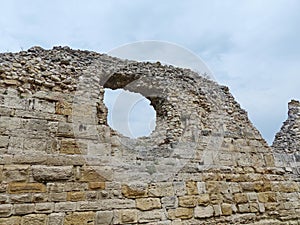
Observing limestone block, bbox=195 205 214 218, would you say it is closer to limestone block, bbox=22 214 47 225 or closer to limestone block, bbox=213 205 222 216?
limestone block, bbox=213 205 222 216

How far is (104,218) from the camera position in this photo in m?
4.00

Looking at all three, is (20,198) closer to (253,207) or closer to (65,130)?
(65,130)

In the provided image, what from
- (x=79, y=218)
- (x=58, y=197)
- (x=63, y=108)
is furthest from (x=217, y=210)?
(x=63, y=108)

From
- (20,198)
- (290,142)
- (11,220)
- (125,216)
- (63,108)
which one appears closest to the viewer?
(11,220)

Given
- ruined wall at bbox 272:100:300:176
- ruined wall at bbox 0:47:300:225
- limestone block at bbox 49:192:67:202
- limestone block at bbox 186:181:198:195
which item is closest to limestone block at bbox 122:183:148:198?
ruined wall at bbox 0:47:300:225

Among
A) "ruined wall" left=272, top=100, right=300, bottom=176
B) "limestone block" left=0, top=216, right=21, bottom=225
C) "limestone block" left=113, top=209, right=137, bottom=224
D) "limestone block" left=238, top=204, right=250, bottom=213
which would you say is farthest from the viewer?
"ruined wall" left=272, top=100, right=300, bottom=176

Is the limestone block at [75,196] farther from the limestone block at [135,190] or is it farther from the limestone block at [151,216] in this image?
the limestone block at [151,216]

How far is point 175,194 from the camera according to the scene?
15.0ft

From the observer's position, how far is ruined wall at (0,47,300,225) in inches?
154

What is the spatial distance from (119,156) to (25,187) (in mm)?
1376

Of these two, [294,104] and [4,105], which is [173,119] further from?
[294,104]

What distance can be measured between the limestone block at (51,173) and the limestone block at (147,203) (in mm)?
1045

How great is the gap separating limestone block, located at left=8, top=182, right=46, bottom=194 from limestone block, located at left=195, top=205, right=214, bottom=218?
2.28 meters

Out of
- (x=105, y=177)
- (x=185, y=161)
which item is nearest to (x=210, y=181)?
(x=185, y=161)
